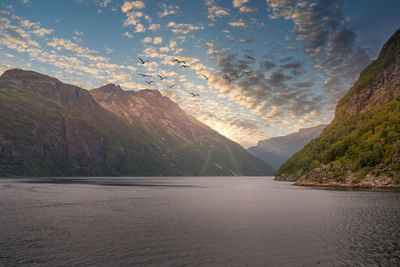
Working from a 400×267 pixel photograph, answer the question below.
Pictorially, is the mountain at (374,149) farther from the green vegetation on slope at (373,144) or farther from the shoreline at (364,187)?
the shoreline at (364,187)

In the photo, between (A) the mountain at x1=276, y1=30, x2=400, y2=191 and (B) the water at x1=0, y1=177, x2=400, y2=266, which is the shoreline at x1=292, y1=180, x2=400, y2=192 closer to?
(A) the mountain at x1=276, y1=30, x2=400, y2=191

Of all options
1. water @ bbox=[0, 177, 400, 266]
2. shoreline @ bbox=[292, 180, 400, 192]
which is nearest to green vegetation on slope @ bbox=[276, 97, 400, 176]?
shoreline @ bbox=[292, 180, 400, 192]

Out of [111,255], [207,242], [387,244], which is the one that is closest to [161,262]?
[111,255]

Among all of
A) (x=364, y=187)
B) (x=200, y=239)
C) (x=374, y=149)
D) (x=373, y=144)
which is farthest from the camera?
(x=373, y=144)

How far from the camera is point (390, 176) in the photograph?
112 meters

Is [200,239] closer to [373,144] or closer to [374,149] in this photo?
[374,149]

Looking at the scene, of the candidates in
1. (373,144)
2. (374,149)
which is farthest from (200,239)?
(373,144)

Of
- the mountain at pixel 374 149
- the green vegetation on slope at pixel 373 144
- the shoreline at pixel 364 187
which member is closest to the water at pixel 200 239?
the shoreline at pixel 364 187

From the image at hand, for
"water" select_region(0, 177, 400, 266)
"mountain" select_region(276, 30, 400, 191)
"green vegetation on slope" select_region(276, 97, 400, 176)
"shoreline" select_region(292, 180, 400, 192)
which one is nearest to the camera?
"water" select_region(0, 177, 400, 266)

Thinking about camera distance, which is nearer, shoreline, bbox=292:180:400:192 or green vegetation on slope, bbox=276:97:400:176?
shoreline, bbox=292:180:400:192

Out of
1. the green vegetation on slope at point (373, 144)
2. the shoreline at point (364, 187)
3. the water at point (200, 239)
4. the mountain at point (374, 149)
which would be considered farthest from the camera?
the green vegetation on slope at point (373, 144)

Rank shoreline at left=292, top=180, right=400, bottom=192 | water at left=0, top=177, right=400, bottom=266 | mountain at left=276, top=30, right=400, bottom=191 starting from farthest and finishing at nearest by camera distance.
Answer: mountain at left=276, top=30, right=400, bottom=191 → shoreline at left=292, top=180, right=400, bottom=192 → water at left=0, top=177, right=400, bottom=266

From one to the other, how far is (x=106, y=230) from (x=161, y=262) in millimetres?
16236

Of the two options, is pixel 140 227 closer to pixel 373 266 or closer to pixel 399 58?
pixel 373 266
